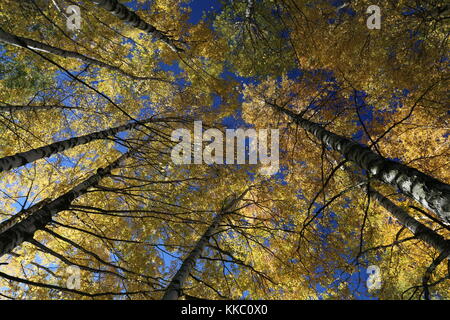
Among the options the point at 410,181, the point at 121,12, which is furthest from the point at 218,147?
the point at 410,181

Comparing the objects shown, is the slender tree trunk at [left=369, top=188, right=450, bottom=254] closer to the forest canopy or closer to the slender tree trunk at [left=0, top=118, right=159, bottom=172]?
the forest canopy

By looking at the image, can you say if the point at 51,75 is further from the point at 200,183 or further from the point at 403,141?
the point at 403,141

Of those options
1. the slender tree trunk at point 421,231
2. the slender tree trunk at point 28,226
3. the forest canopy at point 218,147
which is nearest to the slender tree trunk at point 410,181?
the forest canopy at point 218,147

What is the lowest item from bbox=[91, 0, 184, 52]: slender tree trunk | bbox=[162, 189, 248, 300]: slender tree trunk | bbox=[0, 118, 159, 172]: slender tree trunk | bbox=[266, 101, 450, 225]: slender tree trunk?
bbox=[162, 189, 248, 300]: slender tree trunk

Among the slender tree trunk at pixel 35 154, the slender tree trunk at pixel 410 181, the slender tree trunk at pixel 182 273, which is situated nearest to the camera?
the slender tree trunk at pixel 410 181

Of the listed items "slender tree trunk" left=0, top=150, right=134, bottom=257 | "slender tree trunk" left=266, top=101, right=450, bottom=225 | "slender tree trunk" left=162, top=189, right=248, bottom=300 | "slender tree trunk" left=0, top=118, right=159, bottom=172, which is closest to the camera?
"slender tree trunk" left=266, top=101, right=450, bottom=225

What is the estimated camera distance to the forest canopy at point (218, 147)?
13.0 feet

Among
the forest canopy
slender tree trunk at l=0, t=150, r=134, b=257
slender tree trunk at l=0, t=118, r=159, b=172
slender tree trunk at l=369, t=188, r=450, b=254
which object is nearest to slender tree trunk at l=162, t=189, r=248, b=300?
the forest canopy

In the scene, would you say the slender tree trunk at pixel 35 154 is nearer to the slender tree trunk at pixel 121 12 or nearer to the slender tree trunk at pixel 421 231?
the slender tree trunk at pixel 121 12

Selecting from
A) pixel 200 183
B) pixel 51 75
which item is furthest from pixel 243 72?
pixel 51 75

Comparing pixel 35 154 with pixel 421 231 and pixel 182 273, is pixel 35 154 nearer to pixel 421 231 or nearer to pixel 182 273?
pixel 182 273

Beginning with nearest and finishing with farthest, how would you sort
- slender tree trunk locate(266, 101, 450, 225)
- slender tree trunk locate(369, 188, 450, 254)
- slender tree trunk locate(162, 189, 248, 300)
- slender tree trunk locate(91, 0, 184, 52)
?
slender tree trunk locate(266, 101, 450, 225), slender tree trunk locate(162, 189, 248, 300), slender tree trunk locate(91, 0, 184, 52), slender tree trunk locate(369, 188, 450, 254)

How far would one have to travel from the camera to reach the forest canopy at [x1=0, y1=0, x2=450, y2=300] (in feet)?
13.0

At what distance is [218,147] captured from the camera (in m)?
6.74
